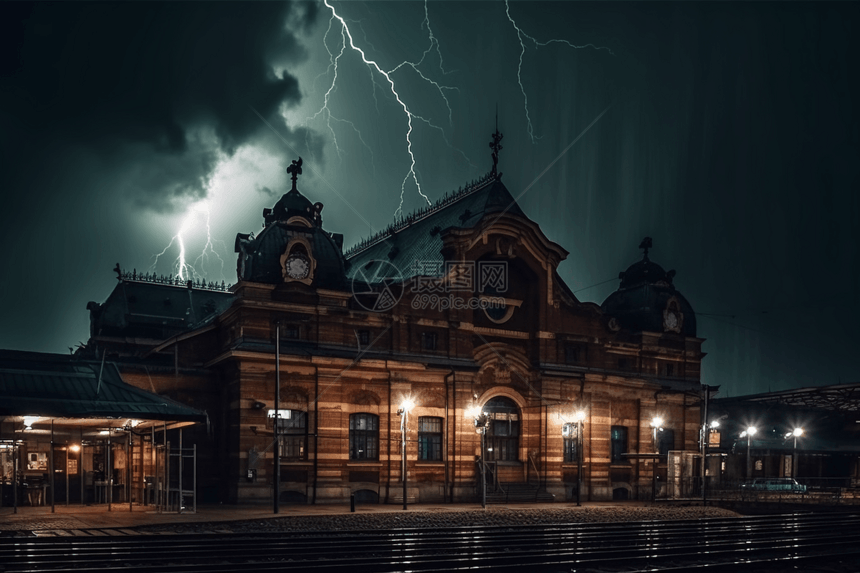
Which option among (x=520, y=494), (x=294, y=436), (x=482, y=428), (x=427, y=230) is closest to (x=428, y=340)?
(x=482, y=428)

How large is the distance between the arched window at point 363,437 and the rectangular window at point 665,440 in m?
20.3

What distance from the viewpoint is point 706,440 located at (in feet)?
162

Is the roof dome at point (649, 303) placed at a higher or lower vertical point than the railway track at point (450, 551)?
higher

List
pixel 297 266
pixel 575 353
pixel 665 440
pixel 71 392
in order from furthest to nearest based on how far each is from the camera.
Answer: pixel 665 440 < pixel 575 353 < pixel 297 266 < pixel 71 392

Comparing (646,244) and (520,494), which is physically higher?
(646,244)

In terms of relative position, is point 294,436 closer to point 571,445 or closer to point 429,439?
point 429,439

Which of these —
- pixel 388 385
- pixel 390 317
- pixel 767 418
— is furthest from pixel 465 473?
pixel 767 418

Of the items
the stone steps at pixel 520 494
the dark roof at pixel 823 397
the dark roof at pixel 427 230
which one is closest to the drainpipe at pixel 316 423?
the dark roof at pixel 427 230

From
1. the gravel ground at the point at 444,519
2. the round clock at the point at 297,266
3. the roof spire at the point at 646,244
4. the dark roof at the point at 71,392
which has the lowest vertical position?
the gravel ground at the point at 444,519

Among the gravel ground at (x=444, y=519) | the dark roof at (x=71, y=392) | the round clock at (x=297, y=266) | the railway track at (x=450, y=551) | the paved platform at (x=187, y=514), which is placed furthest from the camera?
the round clock at (x=297, y=266)

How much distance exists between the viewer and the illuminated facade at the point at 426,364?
41.8 meters

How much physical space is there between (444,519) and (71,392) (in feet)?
50.1

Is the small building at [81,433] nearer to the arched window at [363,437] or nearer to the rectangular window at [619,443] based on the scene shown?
the arched window at [363,437]

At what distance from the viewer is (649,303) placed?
56.8 m
